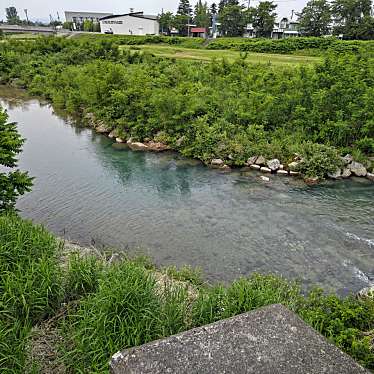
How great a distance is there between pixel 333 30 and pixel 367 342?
5303cm

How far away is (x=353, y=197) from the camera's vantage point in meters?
13.1

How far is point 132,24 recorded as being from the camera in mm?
63469

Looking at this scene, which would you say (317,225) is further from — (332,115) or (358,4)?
(358,4)

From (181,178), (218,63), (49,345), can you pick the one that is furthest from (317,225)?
(218,63)

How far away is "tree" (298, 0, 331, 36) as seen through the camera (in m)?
50.1

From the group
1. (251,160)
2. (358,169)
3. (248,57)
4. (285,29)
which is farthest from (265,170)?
(285,29)

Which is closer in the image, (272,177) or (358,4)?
(272,177)

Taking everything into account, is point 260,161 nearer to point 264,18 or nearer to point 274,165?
point 274,165

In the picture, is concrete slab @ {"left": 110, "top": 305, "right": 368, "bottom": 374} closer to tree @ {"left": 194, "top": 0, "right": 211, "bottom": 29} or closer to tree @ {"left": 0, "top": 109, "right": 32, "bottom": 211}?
tree @ {"left": 0, "top": 109, "right": 32, "bottom": 211}

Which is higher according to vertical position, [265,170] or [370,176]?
[370,176]

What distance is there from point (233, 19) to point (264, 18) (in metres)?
5.15

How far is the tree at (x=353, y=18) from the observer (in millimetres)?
44125

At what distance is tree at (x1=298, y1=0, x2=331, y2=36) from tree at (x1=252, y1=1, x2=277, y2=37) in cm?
444

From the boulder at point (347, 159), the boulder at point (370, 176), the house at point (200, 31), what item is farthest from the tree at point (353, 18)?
the boulder at point (370, 176)
